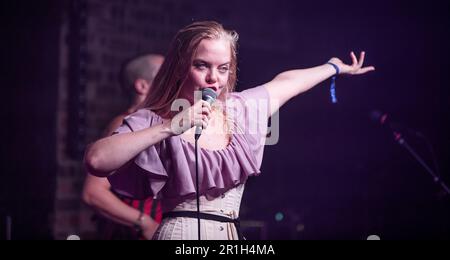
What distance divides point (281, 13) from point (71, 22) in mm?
1531

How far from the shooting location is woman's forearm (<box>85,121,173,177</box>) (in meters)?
1.97

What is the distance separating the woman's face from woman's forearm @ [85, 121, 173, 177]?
0.74ft

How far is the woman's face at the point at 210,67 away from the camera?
83.9 inches

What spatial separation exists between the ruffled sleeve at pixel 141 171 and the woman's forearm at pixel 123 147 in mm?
98

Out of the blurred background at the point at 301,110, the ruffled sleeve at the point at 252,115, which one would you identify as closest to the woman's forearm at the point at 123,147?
the ruffled sleeve at the point at 252,115

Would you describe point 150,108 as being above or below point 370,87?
below

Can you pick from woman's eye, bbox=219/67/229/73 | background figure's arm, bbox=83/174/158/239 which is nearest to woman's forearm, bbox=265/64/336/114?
woman's eye, bbox=219/67/229/73

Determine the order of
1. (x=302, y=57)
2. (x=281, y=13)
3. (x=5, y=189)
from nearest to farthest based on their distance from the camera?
(x=5, y=189) → (x=302, y=57) → (x=281, y=13)

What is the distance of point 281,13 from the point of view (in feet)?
15.4

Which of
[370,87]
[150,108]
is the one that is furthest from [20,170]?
[370,87]

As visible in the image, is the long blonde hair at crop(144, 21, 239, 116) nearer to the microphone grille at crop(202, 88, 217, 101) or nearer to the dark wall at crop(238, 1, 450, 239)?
the microphone grille at crop(202, 88, 217, 101)

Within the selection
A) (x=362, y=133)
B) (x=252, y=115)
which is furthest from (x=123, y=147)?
(x=362, y=133)

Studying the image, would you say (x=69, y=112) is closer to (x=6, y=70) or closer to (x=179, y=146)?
(x=6, y=70)

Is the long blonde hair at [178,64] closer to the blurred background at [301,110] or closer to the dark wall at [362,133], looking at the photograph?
the blurred background at [301,110]
